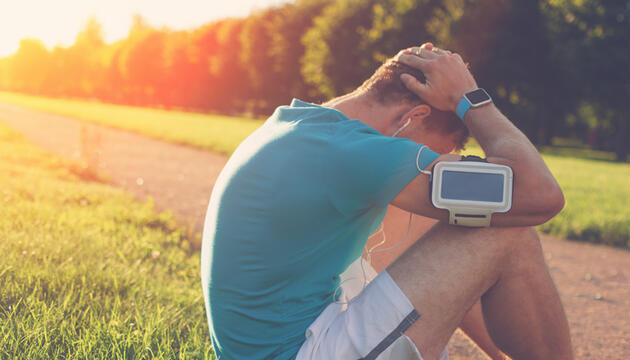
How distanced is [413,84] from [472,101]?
26cm

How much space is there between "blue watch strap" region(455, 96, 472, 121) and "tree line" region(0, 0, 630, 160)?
25827 millimetres

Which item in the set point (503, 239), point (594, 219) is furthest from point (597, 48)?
point (503, 239)

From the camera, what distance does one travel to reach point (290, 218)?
5.51 ft

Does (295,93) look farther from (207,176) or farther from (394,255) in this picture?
(394,255)

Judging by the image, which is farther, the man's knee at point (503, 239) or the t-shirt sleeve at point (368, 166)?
the man's knee at point (503, 239)

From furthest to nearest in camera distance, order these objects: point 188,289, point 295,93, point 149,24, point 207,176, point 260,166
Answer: point 149,24
point 295,93
point 207,176
point 188,289
point 260,166

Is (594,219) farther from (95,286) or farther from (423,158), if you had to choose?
(95,286)

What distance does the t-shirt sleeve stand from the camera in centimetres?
162

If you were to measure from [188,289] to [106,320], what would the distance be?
28.6 inches

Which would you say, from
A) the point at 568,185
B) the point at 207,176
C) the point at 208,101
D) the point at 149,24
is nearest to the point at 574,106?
the point at 568,185

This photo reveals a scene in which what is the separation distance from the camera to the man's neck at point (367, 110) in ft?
6.72

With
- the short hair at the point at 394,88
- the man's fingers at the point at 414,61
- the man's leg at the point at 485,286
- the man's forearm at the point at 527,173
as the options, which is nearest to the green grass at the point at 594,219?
the short hair at the point at 394,88

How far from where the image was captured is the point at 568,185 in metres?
9.92

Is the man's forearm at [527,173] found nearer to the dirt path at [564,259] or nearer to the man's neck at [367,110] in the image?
the man's neck at [367,110]
